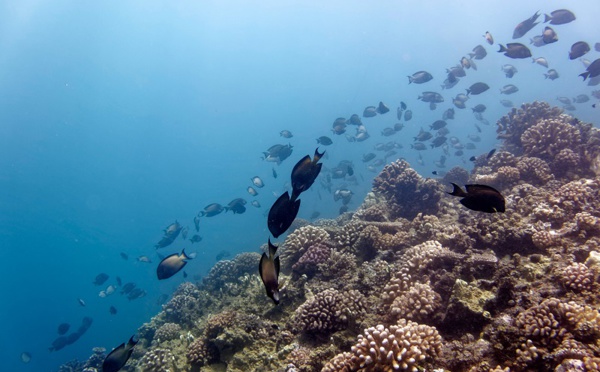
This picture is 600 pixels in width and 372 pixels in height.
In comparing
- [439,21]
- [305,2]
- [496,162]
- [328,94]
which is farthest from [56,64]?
[439,21]

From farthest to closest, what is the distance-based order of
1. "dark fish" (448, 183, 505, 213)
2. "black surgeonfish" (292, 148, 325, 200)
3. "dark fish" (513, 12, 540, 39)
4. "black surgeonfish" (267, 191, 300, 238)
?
"dark fish" (513, 12, 540, 39) < "dark fish" (448, 183, 505, 213) < "black surgeonfish" (292, 148, 325, 200) < "black surgeonfish" (267, 191, 300, 238)

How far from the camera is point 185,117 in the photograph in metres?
166

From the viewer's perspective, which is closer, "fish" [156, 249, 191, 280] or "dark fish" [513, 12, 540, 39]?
"fish" [156, 249, 191, 280]

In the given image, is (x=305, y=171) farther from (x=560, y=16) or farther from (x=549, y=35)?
(x=560, y=16)

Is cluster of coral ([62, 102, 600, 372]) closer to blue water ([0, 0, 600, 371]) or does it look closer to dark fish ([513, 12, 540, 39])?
dark fish ([513, 12, 540, 39])

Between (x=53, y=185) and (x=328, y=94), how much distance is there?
134690mm

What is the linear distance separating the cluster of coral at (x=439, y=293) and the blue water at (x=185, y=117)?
4051 centimetres

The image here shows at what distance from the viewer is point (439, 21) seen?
154125mm

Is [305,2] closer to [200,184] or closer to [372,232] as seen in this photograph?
[200,184]

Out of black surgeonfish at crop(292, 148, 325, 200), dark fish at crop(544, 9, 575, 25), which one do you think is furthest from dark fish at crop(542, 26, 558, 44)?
black surgeonfish at crop(292, 148, 325, 200)

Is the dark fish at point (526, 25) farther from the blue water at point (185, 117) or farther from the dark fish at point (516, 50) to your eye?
the blue water at point (185, 117)

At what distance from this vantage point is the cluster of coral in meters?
3.61

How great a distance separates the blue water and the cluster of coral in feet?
133

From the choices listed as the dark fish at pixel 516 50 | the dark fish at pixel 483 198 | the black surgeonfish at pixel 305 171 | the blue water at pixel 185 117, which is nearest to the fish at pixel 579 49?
the dark fish at pixel 516 50
